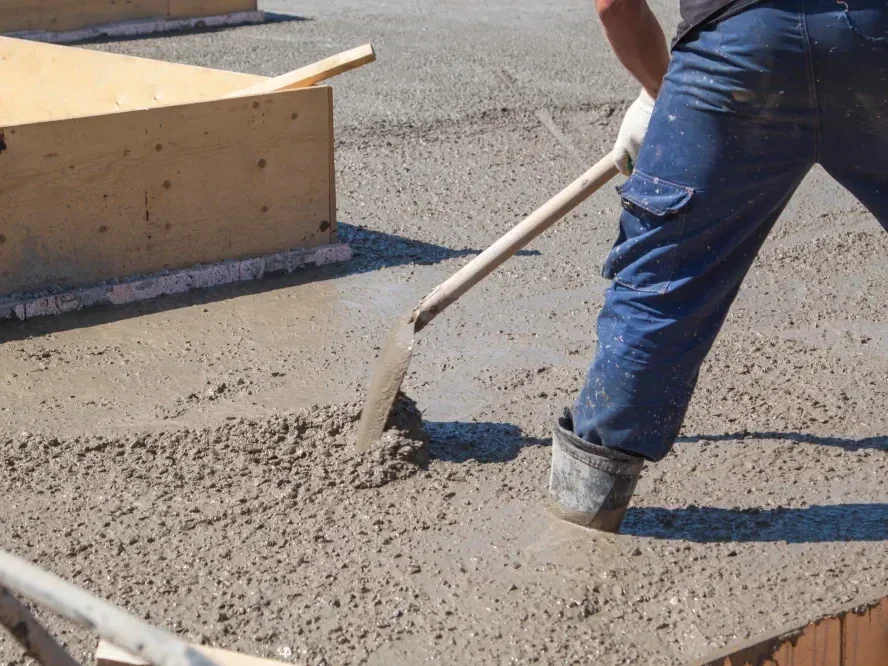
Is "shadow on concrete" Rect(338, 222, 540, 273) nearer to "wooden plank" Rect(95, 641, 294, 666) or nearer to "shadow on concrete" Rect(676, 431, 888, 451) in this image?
"shadow on concrete" Rect(676, 431, 888, 451)

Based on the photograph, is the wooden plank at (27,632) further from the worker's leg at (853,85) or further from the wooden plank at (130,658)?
the worker's leg at (853,85)

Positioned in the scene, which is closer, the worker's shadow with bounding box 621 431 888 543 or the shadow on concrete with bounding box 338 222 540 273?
the worker's shadow with bounding box 621 431 888 543

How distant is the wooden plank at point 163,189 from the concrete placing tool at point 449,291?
1.63 metres

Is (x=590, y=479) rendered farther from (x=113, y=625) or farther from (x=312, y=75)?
(x=312, y=75)

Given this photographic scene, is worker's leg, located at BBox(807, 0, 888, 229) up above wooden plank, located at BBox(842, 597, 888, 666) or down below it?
above

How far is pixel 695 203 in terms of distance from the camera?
236cm

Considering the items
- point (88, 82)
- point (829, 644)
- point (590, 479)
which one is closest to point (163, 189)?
point (88, 82)

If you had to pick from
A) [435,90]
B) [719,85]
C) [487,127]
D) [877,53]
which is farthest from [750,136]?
[435,90]

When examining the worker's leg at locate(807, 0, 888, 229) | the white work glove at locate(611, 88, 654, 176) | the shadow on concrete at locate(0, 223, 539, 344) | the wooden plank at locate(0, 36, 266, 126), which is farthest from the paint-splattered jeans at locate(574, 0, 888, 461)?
the wooden plank at locate(0, 36, 266, 126)

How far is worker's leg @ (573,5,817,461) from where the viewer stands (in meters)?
2.24

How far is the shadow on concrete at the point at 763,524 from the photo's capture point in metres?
2.84

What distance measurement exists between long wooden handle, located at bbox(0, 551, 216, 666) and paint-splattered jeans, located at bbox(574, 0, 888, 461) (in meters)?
1.34

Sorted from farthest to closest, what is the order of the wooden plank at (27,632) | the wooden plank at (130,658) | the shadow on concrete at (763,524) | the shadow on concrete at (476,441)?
the shadow on concrete at (476,441) → the shadow on concrete at (763,524) → the wooden plank at (130,658) → the wooden plank at (27,632)

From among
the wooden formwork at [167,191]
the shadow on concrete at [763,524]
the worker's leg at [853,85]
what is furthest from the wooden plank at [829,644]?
the wooden formwork at [167,191]
